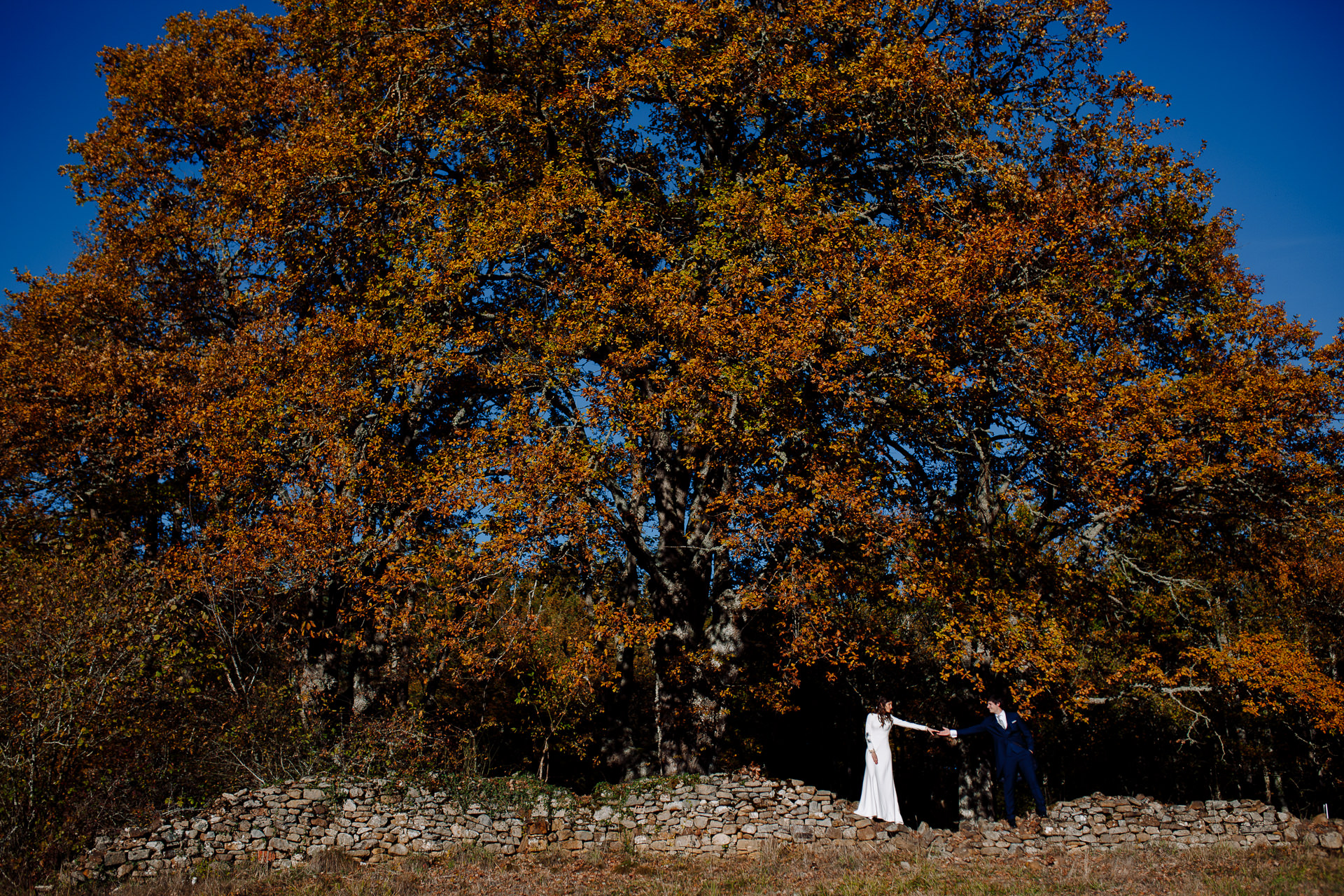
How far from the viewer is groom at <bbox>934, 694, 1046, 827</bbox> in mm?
11227

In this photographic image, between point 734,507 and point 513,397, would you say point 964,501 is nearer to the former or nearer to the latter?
point 734,507

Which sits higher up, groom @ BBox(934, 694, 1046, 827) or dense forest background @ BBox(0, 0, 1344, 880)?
dense forest background @ BBox(0, 0, 1344, 880)

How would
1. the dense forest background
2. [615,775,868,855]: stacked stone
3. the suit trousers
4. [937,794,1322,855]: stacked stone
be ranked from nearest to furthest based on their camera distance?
[937,794,1322,855]: stacked stone, the suit trousers, [615,775,868,855]: stacked stone, the dense forest background

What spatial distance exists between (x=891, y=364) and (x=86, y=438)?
56.0 feet

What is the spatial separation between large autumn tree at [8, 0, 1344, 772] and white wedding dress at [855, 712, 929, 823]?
216 cm

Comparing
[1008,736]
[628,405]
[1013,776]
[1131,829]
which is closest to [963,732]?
[1008,736]

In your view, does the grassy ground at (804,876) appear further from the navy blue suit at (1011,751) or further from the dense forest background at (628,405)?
the dense forest background at (628,405)

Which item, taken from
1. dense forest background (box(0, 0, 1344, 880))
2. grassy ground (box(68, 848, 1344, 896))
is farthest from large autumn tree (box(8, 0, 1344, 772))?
grassy ground (box(68, 848, 1344, 896))

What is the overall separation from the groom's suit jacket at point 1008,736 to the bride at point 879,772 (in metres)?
1.05

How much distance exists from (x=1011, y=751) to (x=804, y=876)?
3.68 metres

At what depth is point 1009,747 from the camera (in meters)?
11.5

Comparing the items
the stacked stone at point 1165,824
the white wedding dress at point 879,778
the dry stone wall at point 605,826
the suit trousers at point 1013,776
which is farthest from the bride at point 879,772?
the stacked stone at point 1165,824

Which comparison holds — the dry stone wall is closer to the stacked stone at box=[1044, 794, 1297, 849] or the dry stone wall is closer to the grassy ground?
the stacked stone at box=[1044, 794, 1297, 849]

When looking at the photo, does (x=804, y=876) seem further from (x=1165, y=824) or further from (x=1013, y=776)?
(x=1165, y=824)
